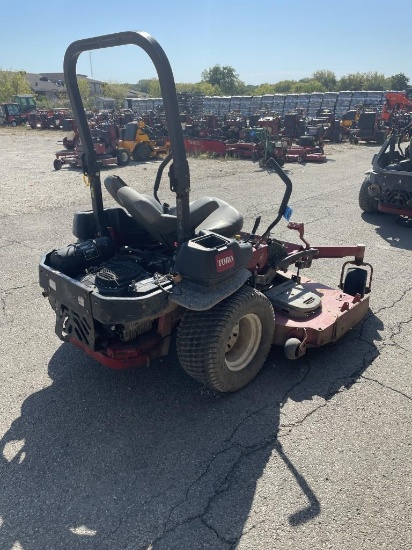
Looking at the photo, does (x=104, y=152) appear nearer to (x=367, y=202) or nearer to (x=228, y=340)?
(x=367, y=202)

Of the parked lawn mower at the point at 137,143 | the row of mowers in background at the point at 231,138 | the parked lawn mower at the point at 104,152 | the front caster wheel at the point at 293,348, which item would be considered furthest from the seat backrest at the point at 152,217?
the parked lawn mower at the point at 137,143

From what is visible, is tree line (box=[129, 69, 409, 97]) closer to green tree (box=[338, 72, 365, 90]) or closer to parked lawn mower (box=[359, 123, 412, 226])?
green tree (box=[338, 72, 365, 90])

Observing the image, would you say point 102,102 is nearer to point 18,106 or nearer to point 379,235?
point 18,106

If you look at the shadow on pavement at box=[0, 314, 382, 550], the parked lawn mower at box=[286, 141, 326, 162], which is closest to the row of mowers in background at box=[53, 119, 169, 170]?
the parked lawn mower at box=[286, 141, 326, 162]

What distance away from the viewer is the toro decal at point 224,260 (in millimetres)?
2925

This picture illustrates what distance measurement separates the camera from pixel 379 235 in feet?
24.1

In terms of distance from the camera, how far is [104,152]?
15852mm

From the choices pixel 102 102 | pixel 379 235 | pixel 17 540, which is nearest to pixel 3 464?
pixel 17 540

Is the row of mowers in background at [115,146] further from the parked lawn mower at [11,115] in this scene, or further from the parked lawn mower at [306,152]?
the parked lawn mower at [11,115]

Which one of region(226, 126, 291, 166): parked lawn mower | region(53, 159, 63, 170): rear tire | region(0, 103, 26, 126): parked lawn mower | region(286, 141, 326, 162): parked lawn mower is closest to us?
region(53, 159, 63, 170): rear tire

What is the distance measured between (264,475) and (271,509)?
0.24m

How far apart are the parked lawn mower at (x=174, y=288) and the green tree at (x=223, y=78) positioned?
284ft

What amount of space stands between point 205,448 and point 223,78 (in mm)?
91196

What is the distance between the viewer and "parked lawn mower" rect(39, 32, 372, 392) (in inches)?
114
